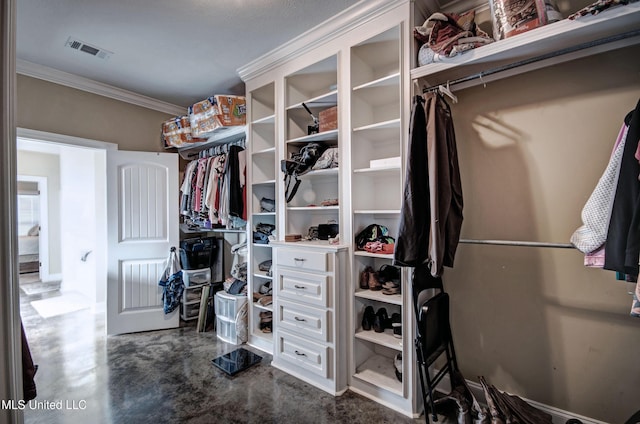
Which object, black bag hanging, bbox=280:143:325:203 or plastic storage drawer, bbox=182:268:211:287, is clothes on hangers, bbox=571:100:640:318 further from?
plastic storage drawer, bbox=182:268:211:287

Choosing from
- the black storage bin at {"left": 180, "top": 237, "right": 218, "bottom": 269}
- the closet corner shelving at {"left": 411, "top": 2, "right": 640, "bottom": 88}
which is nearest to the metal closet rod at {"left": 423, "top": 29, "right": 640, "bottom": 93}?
the closet corner shelving at {"left": 411, "top": 2, "right": 640, "bottom": 88}

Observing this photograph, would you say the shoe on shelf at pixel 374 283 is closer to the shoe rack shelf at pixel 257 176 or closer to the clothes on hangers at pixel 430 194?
the clothes on hangers at pixel 430 194

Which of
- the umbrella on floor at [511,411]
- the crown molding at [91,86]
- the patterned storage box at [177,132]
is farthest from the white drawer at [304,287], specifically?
the crown molding at [91,86]

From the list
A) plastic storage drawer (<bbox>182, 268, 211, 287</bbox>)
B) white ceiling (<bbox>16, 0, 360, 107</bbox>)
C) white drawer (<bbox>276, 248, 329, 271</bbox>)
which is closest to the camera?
white ceiling (<bbox>16, 0, 360, 107</bbox>)

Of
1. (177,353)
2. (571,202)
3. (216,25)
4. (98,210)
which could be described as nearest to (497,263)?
(571,202)

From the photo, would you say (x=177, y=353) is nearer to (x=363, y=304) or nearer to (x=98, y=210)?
(x=363, y=304)

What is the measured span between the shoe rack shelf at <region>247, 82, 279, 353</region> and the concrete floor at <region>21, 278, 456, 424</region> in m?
0.35

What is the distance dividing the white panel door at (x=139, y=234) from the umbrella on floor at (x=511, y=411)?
123 inches

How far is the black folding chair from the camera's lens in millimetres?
1552

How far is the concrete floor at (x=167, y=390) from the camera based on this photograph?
1.79 m

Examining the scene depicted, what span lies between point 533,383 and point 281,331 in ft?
5.64

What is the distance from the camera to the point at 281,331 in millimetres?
2277

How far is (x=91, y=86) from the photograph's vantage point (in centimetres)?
298

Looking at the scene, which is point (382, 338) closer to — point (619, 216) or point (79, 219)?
point (619, 216)
